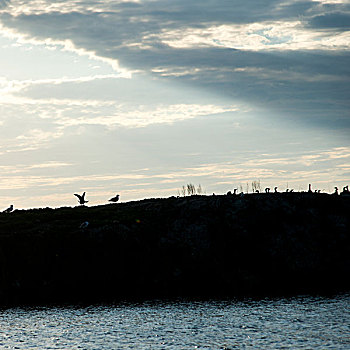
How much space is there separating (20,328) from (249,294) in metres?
38.0

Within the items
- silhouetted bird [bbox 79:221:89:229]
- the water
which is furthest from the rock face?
the water

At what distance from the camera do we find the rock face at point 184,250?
3775 inches

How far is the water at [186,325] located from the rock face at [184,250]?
11.0 metres

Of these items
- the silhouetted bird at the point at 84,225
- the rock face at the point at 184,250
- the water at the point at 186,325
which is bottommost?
the water at the point at 186,325

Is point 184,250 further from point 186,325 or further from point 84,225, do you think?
point 186,325

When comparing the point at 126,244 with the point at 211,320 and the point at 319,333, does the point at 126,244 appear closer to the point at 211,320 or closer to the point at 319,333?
the point at 211,320

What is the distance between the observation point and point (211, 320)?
68.9m

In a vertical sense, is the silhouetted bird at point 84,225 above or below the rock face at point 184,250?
above

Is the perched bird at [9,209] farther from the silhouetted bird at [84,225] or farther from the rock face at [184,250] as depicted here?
the silhouetted bird at [84,225]

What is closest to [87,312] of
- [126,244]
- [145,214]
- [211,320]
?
[211,320]

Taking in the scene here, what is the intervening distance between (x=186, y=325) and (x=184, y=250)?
1421 inches

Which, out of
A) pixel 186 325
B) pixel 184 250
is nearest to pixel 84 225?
pixel 184 250

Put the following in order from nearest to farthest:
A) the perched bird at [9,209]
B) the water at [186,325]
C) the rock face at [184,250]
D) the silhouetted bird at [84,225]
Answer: the water at [186,325]
the rock face at [184,250]
the silhouetted bird at [84,225]
the perched bird at [9,209]

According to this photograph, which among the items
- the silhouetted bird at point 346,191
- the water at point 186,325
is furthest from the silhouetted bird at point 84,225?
the silhouetted bird at point 346,191
